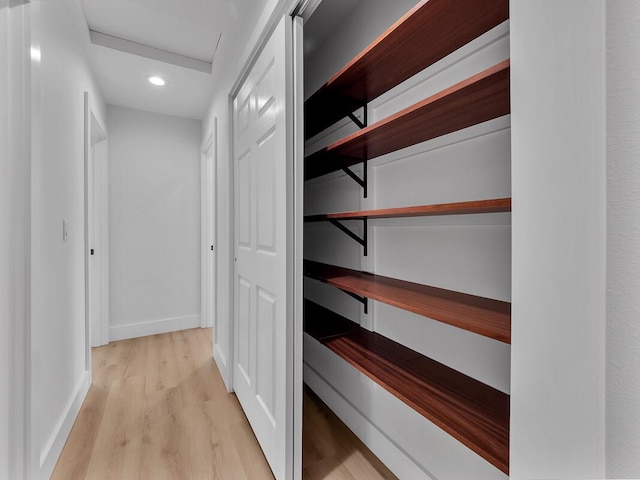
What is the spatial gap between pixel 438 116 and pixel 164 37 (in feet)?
6.88

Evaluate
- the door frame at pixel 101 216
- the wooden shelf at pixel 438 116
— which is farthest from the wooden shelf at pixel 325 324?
the door frame at pixel 101 216

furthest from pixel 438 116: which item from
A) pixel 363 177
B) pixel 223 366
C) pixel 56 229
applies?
pixel 223 366

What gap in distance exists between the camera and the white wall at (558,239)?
41 centimetres

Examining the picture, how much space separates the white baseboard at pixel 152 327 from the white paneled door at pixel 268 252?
5.67ft

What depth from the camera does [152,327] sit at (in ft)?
10.8

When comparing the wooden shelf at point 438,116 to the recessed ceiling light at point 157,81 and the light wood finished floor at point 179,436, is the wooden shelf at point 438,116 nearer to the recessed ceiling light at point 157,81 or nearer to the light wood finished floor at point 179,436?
the light wood finished floor at point 179,436

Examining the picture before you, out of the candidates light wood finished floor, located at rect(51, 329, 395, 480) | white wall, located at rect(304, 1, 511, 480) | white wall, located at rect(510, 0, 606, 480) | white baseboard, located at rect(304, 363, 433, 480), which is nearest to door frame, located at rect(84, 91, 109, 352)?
light wood finished floor, located at rect(51, 329, 395, 480)

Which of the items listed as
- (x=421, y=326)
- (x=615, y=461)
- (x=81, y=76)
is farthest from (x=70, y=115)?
(x=615, y=461)

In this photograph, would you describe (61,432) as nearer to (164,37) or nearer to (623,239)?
(623,239)

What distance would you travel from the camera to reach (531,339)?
486 millimetres

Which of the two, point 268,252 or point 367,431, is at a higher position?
point 268,252

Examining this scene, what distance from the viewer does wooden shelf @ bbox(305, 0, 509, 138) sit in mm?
852

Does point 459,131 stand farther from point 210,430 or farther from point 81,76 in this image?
point 81,76

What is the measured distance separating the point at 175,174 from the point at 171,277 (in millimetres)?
1124
